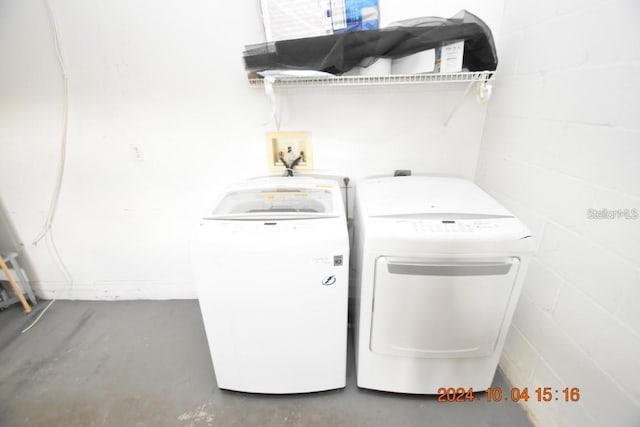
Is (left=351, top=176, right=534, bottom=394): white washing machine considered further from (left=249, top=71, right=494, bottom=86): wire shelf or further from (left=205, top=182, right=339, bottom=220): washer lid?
(left=249, top=71, right=494, bottom=86): wire shelf

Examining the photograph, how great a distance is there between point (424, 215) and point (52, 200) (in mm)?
2212

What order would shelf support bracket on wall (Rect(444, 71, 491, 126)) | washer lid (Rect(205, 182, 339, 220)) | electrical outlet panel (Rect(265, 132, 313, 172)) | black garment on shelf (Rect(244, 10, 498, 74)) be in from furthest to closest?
electrical outlet panel (Rect(265, 132, 313, 172)) < washer lid (Rect(205, 182, 339, 220)) < shelf support bracket on wall (Rect(444, 71, 491, 126)) < black garment on shelf (Rect(244, 10, 498, 74))

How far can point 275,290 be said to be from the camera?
1.02m

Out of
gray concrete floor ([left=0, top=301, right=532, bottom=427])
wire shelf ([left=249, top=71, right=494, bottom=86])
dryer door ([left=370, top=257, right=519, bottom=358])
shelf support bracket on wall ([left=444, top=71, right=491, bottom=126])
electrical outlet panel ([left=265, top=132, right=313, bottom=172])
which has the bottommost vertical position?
gray concrete floor ([left=0, top=301, right=532, bottom=427])

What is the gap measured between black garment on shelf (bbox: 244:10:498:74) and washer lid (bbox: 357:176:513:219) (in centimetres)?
52

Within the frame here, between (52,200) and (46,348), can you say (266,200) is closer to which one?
(52,200)

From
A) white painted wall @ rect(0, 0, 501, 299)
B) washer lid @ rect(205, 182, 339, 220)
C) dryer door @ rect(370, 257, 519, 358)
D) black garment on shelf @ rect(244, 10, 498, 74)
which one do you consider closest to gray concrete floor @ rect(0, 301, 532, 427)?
dryer door @ rect(370, 257, 519, 358)

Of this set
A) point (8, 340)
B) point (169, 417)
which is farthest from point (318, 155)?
point (8, 340)

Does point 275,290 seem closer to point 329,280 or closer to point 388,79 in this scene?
point 329,280

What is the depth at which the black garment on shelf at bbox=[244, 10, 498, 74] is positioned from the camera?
1.04m

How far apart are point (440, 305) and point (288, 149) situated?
1090mm

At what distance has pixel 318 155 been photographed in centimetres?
156

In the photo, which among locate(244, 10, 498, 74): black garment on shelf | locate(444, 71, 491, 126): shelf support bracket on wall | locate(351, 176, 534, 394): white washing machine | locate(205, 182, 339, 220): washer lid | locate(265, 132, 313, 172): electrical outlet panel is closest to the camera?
locate(351, 176, 534, 394): white washing machine

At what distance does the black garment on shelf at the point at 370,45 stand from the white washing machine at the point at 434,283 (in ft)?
1.80
